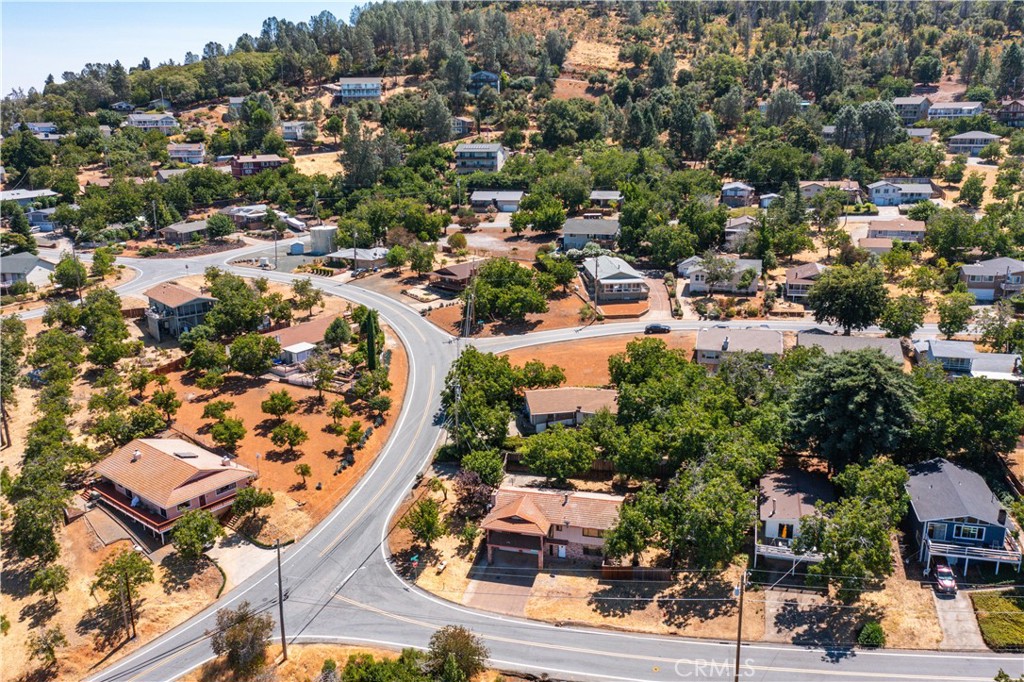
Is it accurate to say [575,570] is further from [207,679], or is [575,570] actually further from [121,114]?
[121,114]

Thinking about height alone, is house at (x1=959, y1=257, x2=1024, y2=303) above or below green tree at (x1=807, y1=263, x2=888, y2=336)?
below

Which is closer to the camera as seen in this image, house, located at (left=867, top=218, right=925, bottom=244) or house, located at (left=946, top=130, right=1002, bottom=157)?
house, located at (left=867, top=218, right=925, bottom=244)

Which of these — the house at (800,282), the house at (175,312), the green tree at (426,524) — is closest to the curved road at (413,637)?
the green tree at (426,524)

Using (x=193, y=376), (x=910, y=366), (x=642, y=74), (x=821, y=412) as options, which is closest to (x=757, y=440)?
(x=821, y=412)

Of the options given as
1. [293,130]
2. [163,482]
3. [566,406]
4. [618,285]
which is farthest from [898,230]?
[293,130]

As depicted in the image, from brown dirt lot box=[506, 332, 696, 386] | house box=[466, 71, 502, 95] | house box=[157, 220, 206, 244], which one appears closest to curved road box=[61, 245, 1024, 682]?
brown dirt lot box=[506, 332, 696, 386]

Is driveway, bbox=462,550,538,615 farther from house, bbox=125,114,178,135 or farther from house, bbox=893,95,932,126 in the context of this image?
house, bbox=125,114,178,135

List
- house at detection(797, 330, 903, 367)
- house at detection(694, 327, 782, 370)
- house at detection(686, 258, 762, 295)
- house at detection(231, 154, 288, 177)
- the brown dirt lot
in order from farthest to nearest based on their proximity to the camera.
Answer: house at detection(231, 154, 288, 177) → house at detection(686, 258, 762, 295) → the brown dirt lot → house at detection(694, 327, 782, 370) → house at detection(797, 330, 903, 367)
